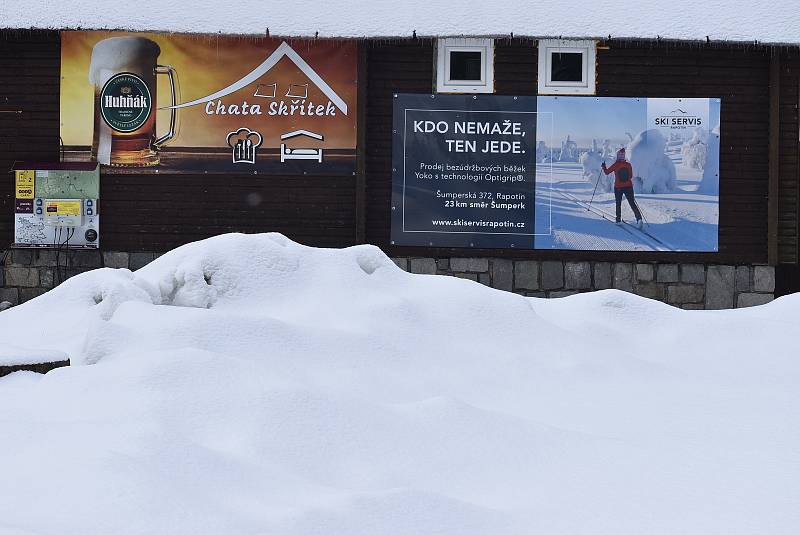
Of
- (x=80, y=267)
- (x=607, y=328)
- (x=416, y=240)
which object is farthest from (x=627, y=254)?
(x=80, y=267)

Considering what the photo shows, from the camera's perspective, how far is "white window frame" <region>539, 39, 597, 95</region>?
1285 centimetres

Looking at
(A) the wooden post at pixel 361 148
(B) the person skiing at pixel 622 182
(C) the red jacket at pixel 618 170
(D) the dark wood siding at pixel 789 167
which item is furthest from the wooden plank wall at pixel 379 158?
(C) the red jacket at pixel 618 170

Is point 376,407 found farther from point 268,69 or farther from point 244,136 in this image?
point 268,69

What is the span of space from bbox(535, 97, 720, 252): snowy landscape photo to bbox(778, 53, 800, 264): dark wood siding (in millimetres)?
877

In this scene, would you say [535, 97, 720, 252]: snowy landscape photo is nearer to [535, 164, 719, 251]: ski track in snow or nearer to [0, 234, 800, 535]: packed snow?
[535, 164, 719, 251]: ski track in snow

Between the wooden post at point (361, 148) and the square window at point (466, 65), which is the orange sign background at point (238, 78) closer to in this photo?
the wooden post at point (361, 148)

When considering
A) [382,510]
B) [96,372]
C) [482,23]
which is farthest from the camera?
[482,23]

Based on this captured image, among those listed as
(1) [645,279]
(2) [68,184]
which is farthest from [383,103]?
(2) [68,184]

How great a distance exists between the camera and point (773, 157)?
41.9 feet

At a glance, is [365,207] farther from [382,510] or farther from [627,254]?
[382,510]

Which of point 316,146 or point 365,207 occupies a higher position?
point 316,146

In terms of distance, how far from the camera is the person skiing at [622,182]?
12875 millimetres

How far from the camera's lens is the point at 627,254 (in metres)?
12.8

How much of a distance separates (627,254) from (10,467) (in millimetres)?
10053
